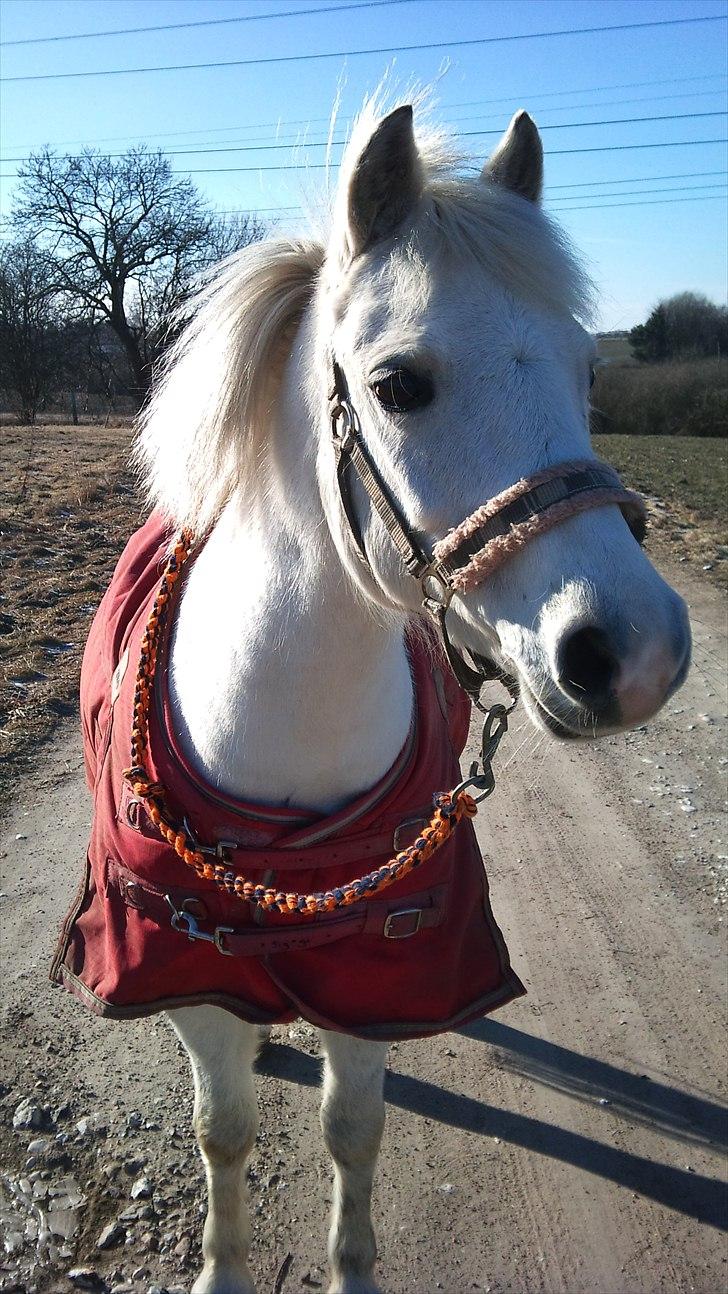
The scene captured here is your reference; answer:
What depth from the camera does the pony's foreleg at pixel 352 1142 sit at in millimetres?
2086

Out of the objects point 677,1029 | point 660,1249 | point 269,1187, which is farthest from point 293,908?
point 677,1029

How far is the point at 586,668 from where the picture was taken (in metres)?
1.16

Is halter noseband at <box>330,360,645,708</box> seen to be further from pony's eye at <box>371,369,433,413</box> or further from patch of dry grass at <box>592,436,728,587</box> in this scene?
patch of dry grass at <box>592,436,728,587</box>

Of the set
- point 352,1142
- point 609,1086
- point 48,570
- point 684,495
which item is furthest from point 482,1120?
point 684,495

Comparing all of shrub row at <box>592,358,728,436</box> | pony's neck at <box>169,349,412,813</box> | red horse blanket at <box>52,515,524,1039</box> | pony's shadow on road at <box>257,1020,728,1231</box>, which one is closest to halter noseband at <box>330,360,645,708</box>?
pony's neck at <box>169,349,412,813</box>

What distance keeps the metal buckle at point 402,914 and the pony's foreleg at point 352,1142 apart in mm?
408

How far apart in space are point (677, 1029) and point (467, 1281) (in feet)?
3.60

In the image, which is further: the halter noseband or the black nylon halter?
the black nylon halter

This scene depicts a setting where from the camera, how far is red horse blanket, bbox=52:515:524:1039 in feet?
5.62

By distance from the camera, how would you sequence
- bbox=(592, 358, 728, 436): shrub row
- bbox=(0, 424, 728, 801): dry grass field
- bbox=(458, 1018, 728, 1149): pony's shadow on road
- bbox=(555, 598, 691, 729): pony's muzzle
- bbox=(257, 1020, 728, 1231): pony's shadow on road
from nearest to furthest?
bbox=(555, 598, 691, 729): pony's muzzle < bbox=(257, 1020, 728, 1231): pony's shadow on road < bbox=(458, 1018, 728, 1149): pony's shadow on road < bbox=(0, 424, 728, 801): dry grass field < bbox=(592, 358, 728, 436): shrub row

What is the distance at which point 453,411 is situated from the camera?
50.3 inches

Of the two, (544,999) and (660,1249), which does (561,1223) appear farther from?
(544,999)

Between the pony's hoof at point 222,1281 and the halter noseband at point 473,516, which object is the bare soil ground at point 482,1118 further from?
the halter noseband at point 473,516

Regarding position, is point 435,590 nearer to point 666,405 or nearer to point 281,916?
point 281,916
